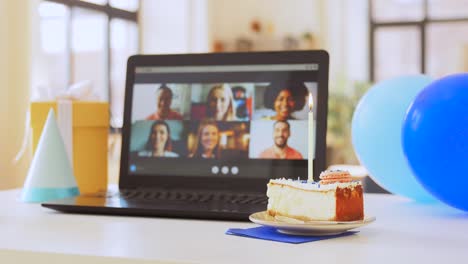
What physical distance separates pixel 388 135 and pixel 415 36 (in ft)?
19.3

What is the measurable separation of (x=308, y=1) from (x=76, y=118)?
551cm

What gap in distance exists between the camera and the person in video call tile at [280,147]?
1.38 meters

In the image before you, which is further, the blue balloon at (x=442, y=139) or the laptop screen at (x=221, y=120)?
the laptop screen at (x=221, y=120)

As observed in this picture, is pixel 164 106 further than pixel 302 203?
Yes

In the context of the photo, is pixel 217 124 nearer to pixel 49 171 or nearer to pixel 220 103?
pixel 220 103

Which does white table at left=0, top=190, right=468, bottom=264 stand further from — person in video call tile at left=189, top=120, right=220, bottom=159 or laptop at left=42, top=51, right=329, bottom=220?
person in video call tile at left=189, top=120, right=220, bottom=159

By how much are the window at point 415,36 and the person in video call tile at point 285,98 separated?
5.69 meters

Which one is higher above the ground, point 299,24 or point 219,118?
point 299,24

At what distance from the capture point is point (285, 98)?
142 cm

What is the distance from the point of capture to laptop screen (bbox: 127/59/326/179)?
1396 millimetres

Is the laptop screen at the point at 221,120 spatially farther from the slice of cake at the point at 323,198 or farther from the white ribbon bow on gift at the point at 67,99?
the slice of cake at the point at 323,198

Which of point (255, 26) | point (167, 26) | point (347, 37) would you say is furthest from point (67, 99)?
point (347, 37)

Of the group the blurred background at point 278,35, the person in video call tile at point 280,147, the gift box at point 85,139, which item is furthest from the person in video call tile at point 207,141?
the blurred background at point 278,35

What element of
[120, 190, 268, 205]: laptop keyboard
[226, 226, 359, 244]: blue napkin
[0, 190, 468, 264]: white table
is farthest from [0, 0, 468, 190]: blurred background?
[226, 226, 359, 244]: blue napkin
